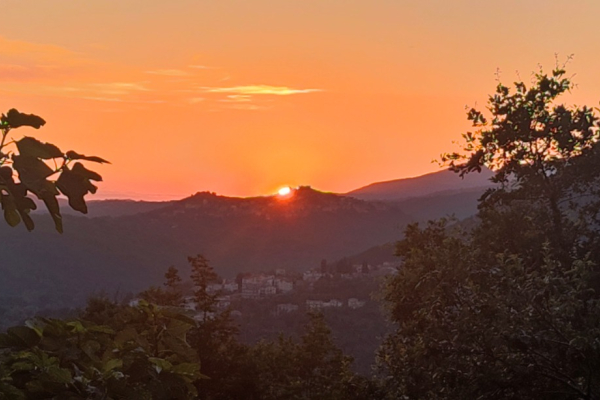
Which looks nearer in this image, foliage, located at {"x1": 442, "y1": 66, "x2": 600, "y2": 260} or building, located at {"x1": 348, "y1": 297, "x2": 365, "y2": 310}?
foliage, located at {"x1": 442, "y1": 66, "x2": 600, "y2": 260}

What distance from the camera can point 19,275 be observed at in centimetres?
18138

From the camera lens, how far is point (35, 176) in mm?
2885

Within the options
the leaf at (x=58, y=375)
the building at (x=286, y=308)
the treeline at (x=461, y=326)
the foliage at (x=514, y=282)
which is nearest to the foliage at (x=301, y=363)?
the treeline at (x=461, y=326)

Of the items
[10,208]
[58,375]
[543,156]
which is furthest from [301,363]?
[10,208]

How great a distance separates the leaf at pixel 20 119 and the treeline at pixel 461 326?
49.3 inches

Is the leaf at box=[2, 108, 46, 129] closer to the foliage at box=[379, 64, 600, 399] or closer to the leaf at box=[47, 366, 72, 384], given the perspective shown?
the leaf at box=[47, 366, 72, 384]

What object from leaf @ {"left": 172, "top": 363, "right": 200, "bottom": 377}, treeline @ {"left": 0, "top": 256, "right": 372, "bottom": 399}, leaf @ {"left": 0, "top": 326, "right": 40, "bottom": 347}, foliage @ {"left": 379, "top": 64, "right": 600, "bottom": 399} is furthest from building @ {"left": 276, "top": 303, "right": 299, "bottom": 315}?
leaf @ {"left": 0, "top": 326, "right": 40, "bottom": 347}

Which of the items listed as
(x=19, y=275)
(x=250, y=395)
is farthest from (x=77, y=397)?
(x=19, y=275)

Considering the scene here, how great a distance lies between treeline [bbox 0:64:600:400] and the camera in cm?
363

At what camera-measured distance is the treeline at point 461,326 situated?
363 centimetres

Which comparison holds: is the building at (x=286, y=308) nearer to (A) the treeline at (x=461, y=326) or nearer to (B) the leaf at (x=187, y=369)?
(A) the treeline at (x=461, y=326)

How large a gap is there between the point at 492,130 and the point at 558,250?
6447mm

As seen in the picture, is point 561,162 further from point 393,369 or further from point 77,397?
point 77,397

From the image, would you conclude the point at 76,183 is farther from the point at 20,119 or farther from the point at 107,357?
the point at 107,357
